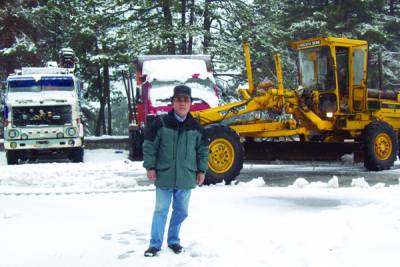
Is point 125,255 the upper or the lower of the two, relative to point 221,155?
lower

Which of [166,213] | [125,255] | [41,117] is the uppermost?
[41,117]

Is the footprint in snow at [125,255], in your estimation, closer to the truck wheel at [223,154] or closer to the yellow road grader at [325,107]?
the truck wheel at [223,154]

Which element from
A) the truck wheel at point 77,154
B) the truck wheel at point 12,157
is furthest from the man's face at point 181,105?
the truck wheel at point 12,157

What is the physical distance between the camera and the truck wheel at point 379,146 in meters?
12.2

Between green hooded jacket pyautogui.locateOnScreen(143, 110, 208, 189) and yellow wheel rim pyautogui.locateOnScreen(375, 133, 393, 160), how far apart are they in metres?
7.82

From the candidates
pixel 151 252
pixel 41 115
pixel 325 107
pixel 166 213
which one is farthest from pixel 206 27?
pixel 151 252

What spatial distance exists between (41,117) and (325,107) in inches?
390

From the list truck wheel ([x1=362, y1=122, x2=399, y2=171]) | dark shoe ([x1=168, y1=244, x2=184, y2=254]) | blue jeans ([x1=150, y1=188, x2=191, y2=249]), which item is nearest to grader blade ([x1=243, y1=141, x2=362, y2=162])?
truck wheel ([x1=362, y1=122, x2=399, y2=171])

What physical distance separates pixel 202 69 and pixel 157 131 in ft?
41.2

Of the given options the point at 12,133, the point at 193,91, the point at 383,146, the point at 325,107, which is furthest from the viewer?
the point at 12,133

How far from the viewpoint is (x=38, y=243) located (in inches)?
234

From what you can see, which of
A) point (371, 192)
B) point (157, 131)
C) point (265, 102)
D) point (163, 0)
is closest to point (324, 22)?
point (163, 0)

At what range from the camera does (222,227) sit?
21.6 feet

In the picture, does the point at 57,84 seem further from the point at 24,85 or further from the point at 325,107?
the point at 325,107
